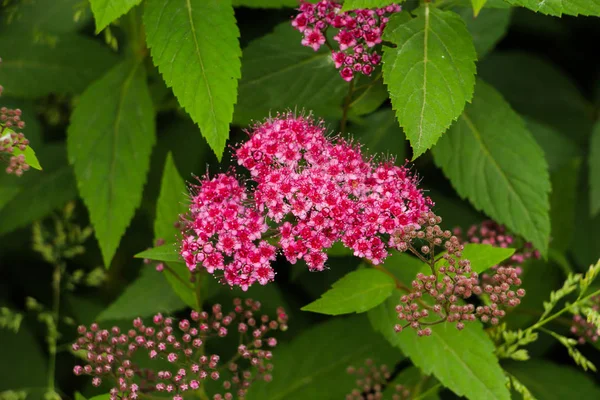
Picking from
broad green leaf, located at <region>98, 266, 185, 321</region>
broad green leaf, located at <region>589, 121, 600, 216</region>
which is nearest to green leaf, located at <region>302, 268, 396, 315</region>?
broad green leaf, located at <region>98, 266, 185, 321</region>

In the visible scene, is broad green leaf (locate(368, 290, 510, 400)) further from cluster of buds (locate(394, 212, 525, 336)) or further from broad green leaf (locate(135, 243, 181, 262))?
broad green leaf (locate(135, 243, 181, 262))

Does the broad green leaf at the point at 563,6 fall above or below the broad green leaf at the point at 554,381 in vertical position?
above

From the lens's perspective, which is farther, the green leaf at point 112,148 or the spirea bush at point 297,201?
the green leaf at point 112,148

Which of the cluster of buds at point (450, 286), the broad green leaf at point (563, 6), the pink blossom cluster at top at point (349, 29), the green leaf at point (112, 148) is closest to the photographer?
the cluster of buds at point (450, 286)

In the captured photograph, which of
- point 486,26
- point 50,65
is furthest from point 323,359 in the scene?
point 50,65

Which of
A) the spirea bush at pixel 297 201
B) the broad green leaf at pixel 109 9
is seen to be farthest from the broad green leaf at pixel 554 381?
the broad green leaf at pixel 109 9

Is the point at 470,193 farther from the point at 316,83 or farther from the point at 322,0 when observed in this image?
the point at 322,0

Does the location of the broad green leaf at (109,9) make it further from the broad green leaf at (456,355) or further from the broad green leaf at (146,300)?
the broad green leaf at (456,355)

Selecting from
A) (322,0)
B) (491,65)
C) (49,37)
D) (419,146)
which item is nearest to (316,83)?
(322,0)

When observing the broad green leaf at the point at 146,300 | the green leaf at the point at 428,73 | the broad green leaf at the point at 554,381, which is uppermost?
the green leaf at the point at 428,73

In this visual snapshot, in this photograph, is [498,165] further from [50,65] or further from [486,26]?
[50,65]
